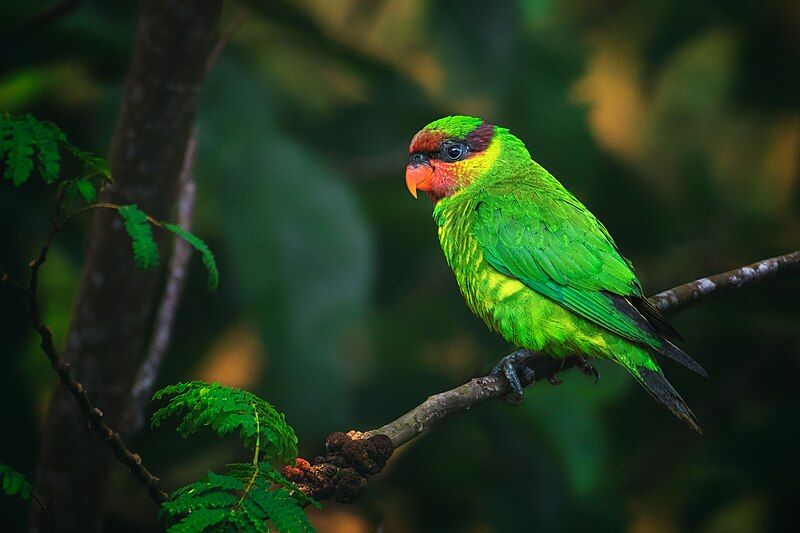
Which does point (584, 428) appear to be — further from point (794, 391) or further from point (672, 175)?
point (672, 175)

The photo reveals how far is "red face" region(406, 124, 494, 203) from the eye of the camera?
10.4 ft

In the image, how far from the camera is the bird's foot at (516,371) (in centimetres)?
250

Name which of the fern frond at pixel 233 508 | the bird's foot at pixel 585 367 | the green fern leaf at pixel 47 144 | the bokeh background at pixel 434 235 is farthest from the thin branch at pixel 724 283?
the green fern leaf at pixel 47 144

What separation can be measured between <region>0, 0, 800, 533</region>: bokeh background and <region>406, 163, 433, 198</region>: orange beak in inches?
13.4

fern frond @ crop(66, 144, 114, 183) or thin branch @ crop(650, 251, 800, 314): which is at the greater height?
fern frond @ crop(66, 144, 114, 183)

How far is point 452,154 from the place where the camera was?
3.19 meters

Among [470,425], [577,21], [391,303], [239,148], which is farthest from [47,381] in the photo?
[577,21]

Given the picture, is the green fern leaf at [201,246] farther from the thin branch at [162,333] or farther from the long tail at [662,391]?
the long tail at [662,391]

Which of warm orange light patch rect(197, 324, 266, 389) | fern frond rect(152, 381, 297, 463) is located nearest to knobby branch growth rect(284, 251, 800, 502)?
fern frond rect(152, 381, 297, 463)

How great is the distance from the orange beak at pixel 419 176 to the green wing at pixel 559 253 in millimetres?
257

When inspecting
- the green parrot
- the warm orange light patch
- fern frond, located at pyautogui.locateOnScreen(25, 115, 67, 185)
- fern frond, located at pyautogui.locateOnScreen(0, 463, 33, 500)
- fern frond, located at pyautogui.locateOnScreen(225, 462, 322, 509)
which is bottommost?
the warm orange light patch

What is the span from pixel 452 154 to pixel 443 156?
36 millimetres

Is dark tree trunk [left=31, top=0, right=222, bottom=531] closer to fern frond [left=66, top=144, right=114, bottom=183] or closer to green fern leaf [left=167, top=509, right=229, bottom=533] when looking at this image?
fern frond [left=66, top=144, right=114, bottom=183]

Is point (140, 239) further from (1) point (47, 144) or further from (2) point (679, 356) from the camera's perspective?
(2) point (679, 356)
